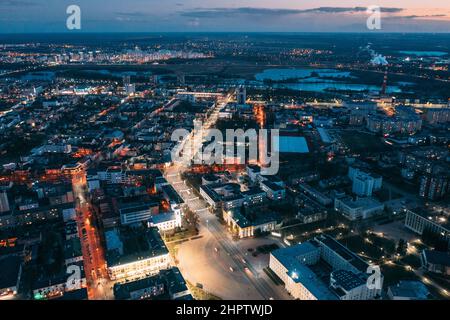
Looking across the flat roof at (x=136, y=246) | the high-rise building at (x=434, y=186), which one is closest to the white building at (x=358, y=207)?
the high-rise building at (x=434, y=186)

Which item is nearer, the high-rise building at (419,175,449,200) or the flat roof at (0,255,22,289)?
the flat roof at (0,255,22,289)

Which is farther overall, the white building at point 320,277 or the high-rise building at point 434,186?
the high-rise building at point 434,186

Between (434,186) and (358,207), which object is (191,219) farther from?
(434,186)

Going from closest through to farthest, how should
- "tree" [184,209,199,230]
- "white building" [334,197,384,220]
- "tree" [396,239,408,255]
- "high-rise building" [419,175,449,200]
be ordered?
"tree" [396,239,408,255]
"tree" [184,209,199,230]
"white building" [334,197,384,220]
"high-rise building" [419,175,449,200]

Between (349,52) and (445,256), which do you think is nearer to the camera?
Answer: (445,256)

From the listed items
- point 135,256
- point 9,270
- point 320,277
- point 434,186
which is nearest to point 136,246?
point 135,256

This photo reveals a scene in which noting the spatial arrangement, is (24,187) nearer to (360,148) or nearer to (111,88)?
(360,148)

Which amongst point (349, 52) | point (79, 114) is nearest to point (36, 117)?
point (79, 114)

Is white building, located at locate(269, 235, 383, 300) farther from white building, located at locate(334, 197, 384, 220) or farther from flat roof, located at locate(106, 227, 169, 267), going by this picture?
flat roof, located at locate(106, 227, 169, 267)

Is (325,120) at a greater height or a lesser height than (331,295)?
greater

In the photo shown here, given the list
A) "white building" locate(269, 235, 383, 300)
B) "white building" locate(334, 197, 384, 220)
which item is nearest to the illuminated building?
"white building" locate(269, 235, 383, 300)

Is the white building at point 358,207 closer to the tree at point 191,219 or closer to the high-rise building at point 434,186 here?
the high-rise building at point 434,186
